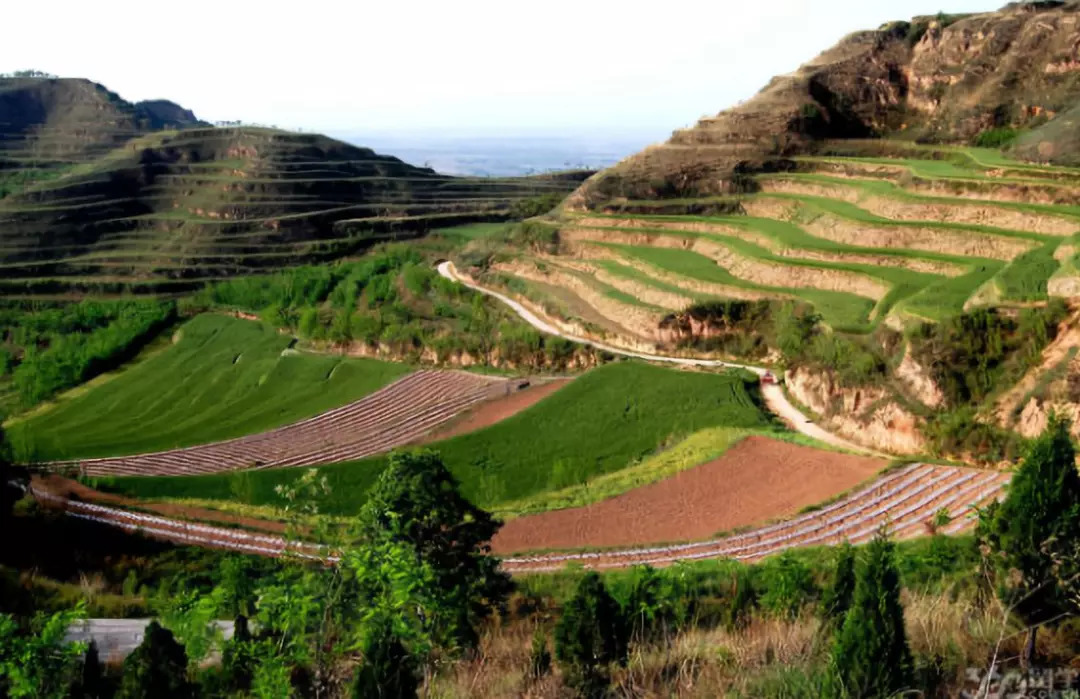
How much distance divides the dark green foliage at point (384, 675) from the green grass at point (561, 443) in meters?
16.4

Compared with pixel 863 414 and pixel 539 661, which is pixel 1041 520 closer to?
pixel 539 661

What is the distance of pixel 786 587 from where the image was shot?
39.2 ft

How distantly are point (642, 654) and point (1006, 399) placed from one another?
15.9 meters

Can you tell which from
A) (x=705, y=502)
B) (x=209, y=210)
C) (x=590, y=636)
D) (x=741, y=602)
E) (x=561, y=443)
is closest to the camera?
(x=590, y=636)

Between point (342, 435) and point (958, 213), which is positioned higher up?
point (958, 213)

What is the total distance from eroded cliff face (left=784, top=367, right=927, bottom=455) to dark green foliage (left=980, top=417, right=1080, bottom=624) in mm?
13728

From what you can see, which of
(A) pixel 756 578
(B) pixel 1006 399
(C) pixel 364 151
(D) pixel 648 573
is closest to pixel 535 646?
(D) pixel 648 573

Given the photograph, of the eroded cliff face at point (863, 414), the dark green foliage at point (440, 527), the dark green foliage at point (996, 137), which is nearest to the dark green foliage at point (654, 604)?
the dark green foliage at point (440, 527)

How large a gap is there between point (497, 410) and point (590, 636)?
20152 mm

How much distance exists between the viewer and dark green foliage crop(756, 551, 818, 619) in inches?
447

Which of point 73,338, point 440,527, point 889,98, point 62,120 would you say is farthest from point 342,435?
point 62,120

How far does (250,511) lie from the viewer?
906 inches

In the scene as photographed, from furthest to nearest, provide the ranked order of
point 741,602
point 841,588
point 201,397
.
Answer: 1. point 201,397
2. point 741,602
3. point 841,588

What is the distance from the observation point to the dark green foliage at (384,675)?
6.15 meters
